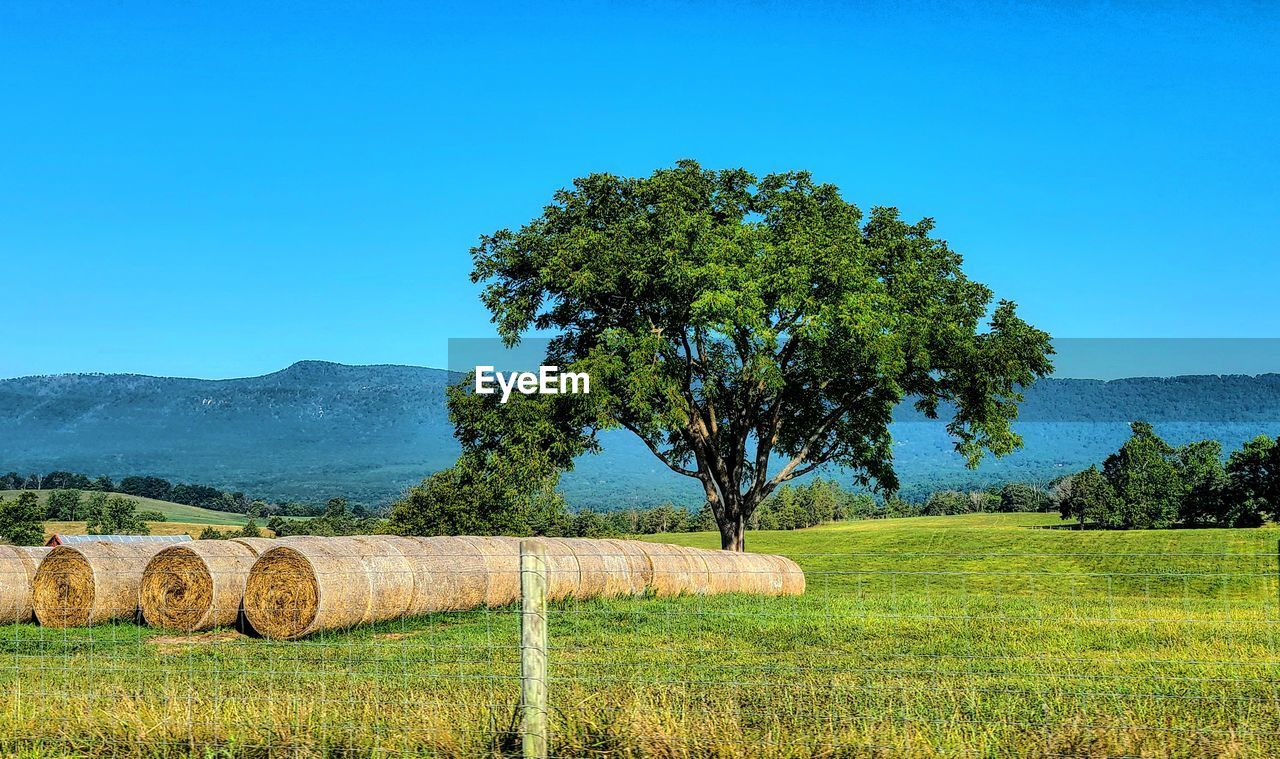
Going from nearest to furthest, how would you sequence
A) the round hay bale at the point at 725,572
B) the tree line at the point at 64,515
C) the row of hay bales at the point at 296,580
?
the row of hay bales at the point at 296,580
the round hay bale at the point at 725,572
the tree line at the point at 64,515

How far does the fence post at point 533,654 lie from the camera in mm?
6195

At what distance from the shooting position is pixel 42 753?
7.17 meters

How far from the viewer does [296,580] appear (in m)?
16.6

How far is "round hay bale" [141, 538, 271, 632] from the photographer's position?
57.8ft

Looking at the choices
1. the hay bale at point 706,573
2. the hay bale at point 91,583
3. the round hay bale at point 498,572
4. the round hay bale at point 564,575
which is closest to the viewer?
the round hay bale at point 498,572

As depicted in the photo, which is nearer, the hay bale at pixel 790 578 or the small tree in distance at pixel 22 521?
the hay bale at pixel 790 578

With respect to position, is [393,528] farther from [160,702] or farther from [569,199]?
[160,702]

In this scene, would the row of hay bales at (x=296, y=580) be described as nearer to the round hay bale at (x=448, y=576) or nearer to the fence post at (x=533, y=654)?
the round hay bale at (x=448, y=576)

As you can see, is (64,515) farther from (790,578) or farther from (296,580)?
(296,580)

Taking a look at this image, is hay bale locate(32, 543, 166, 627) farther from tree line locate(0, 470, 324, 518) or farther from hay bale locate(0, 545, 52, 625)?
tree line locate(0, 470, 324, 518)

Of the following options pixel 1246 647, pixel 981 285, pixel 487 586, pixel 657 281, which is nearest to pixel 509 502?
pixel 657 281

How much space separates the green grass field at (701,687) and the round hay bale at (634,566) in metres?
3.12

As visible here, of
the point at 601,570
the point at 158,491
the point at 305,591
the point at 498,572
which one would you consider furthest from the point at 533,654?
the point at 158,491

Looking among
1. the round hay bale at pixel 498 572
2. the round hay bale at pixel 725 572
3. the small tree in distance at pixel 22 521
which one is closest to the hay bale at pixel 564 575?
the round hay bale at pixel 498 572
